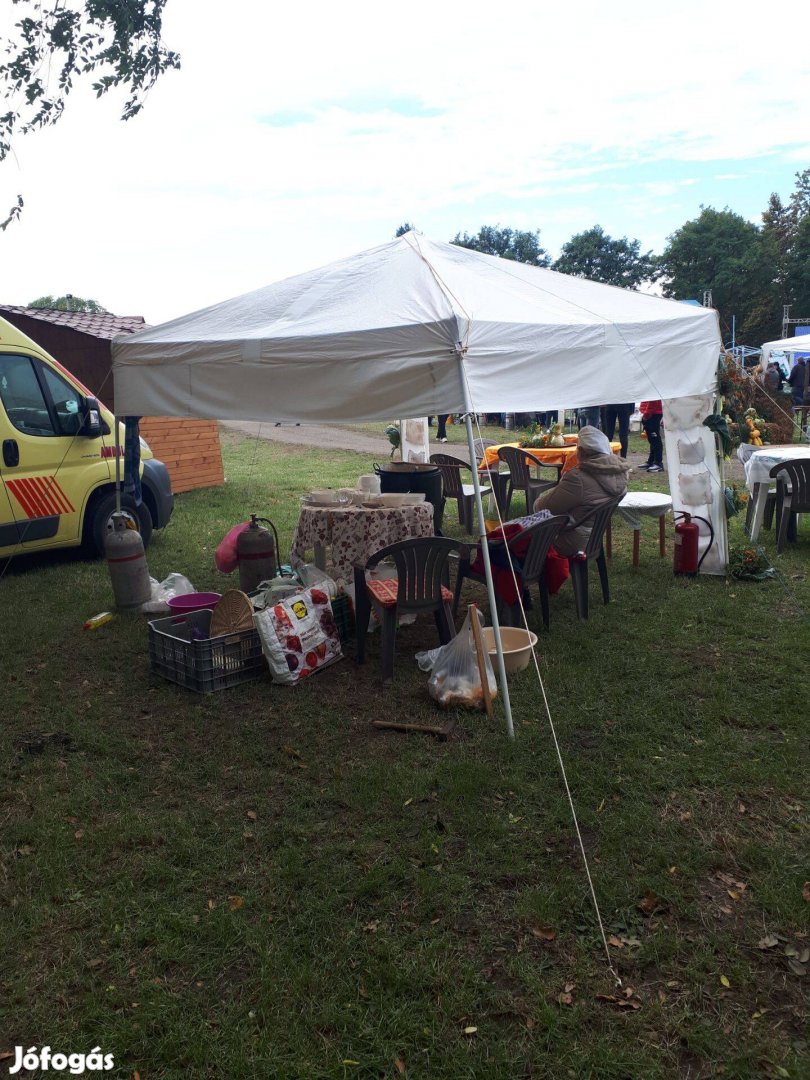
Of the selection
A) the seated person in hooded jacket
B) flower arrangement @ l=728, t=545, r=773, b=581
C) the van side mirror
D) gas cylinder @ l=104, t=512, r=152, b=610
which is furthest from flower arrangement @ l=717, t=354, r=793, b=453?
the van side mirror

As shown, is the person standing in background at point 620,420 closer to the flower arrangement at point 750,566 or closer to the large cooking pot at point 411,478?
the large cooking pot at point 411,478

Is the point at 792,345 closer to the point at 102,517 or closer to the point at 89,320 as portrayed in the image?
the point at 89,320

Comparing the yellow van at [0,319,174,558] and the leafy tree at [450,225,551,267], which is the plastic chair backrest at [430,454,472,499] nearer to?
the yellow van at [0,319,174,558]

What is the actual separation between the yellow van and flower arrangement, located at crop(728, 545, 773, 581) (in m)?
5.30

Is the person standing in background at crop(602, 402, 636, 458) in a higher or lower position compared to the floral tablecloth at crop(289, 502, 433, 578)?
higher

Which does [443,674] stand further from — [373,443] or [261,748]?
[373,443]

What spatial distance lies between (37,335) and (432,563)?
1043 centimetres

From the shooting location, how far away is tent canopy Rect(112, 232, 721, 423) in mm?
4328

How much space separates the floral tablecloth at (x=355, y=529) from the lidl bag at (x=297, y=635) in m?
0.64

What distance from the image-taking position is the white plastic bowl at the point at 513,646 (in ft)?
15.7

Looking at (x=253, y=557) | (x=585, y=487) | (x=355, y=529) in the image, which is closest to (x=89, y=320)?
(x=253, y=557)

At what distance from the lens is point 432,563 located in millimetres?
4914

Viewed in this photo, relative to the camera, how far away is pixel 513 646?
5.11 metres

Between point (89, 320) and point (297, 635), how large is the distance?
1080cm
